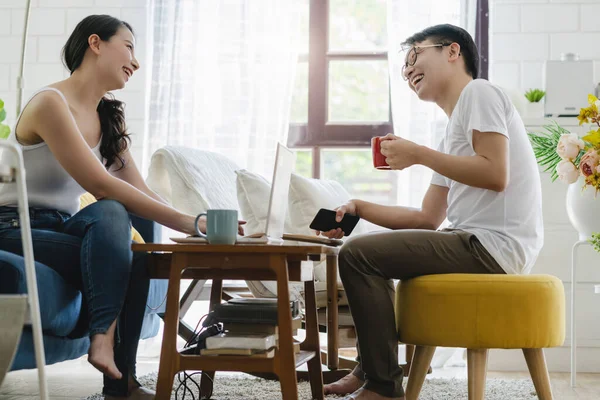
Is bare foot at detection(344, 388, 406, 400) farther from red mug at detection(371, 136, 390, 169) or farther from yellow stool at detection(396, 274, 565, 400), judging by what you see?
red mug at detection(371, 136, 390, 169)

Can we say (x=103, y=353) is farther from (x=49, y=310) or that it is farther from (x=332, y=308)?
(x=332, y=308)

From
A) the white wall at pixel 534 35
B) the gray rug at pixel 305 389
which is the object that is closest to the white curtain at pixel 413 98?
the white wall at pixel 534 35

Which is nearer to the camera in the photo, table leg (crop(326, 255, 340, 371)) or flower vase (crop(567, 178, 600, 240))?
table leg (crop(326, 255, 340, 371))

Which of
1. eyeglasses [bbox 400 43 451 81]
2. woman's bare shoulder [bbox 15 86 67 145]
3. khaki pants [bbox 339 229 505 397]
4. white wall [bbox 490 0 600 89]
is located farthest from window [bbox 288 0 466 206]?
woman's bare shoulder [bbox 15 86 67 145]

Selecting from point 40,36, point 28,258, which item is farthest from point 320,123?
point 28,258

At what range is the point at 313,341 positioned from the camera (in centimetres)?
215

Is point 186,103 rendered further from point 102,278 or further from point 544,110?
point 102,278

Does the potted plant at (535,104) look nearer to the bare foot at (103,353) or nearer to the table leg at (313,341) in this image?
the table leg at (313,341)

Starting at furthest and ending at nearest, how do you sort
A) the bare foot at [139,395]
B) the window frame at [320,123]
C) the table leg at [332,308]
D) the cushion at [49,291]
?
the window frame at [320,123] → the table leg at [332,308] → the bare foot at [139,395] → the cushion at [49,291]

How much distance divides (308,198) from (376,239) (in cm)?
89

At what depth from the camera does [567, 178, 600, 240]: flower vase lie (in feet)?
9.21

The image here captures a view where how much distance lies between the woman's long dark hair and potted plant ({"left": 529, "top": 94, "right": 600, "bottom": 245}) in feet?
4.38

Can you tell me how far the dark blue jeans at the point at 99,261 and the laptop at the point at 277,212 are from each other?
15 centimetres

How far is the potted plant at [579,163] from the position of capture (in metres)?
2.06
